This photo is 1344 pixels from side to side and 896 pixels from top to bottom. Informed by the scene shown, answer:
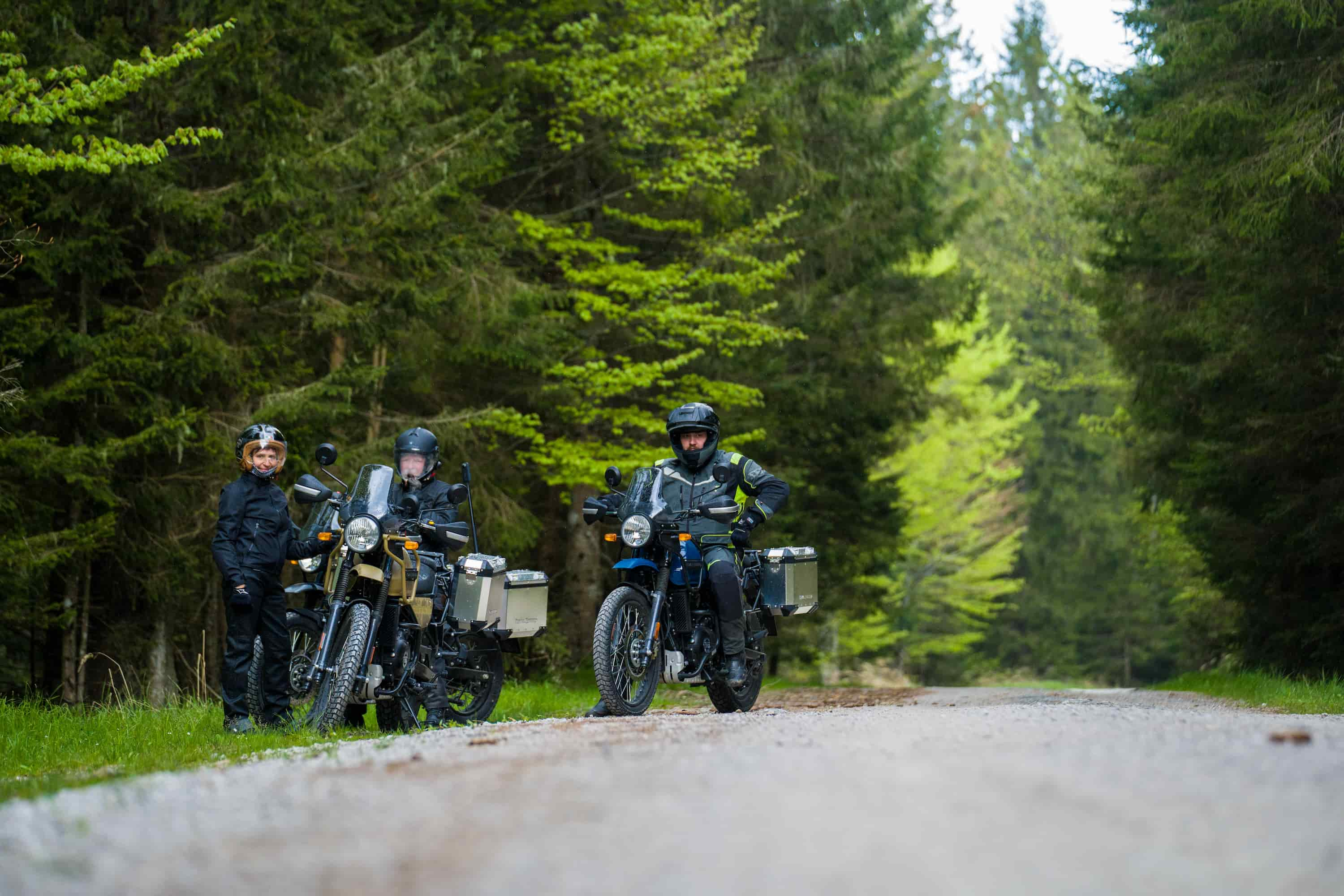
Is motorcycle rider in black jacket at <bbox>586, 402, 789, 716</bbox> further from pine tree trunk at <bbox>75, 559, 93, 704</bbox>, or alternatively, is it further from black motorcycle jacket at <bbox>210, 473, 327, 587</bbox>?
pine tree trunk at <bbox>75, 559, 93, 704</bbox>

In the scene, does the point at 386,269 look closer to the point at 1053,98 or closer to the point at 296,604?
the point at 296,604

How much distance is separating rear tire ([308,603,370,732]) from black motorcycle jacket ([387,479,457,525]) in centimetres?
116

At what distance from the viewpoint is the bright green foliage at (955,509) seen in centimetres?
3238

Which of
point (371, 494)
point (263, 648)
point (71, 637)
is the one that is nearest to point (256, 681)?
point (263, 648)

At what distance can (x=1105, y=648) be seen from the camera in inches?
1864

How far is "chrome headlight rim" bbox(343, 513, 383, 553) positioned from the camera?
8.95m

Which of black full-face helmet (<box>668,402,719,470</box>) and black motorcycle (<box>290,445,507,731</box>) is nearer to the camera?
black motorcycle (<box>290,445,507,731</box>)

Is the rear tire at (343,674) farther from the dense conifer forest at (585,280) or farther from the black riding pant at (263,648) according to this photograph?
the dense conifer forest at (585,280)

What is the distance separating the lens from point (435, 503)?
1016 cm

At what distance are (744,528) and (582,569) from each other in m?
10.1

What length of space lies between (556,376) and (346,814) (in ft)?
47.9

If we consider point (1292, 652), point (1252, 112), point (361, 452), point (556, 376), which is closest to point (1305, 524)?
point (1292, 652)

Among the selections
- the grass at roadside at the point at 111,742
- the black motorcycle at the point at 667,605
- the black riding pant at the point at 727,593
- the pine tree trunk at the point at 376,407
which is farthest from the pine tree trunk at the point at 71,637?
the black riding pant at the point at 727,593

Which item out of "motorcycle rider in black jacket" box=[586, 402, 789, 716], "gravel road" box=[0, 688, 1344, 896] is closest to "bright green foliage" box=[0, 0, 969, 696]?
"motorcycle rider in black jacket" box=[586, 402, 789, 716]
